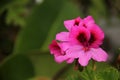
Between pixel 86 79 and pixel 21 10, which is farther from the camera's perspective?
pixel 21 10

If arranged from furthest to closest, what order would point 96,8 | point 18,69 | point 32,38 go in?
1. point 96,8
2. point 32,38
3. point 18,69

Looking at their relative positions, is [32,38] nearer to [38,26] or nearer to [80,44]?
[38,26]

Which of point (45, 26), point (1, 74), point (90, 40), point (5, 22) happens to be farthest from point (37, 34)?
point (90, 40)

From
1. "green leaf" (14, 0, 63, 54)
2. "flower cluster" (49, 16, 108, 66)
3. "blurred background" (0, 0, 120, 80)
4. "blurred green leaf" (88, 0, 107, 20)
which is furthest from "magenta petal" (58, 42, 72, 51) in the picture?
"blurred green leaf" (88, 0, 107, 20)

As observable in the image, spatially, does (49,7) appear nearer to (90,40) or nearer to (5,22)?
(5,22)

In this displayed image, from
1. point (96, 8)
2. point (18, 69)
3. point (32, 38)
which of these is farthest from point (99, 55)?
point (96, 8)

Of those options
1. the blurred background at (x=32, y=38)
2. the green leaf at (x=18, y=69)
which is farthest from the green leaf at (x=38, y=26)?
the green leaf at (x=18, y=69)

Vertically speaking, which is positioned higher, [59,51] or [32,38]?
[59,51]
